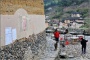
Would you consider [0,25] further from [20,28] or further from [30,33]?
[30,33]

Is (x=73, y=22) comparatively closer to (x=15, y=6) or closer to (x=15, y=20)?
(x=15, y=6)

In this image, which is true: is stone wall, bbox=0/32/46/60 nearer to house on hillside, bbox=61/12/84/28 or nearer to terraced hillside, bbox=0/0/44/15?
terraced hillside, bbox=0/0/44/15

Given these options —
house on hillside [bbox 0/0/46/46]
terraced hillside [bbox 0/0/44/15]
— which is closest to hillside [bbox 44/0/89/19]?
terraced hillside [bbox 0/0/44/15]

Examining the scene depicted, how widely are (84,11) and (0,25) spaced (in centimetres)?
9940

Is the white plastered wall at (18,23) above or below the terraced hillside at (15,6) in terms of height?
below

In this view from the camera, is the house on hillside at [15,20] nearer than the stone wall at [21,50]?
No

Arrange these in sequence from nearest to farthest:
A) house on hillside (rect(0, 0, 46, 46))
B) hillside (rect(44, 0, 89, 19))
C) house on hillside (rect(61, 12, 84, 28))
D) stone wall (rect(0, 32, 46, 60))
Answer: stone wall (rect(0, 32, 46, 60)), house on hillside (rect(0, 0, 46, 46)), house on hillside (rect(61, 12, 84, 28)), hillside (rect(44, 0, 89, 19))

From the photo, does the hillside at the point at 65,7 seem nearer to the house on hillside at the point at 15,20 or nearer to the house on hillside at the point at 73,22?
the house on hillside at the point at 73,22

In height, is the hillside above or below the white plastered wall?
above

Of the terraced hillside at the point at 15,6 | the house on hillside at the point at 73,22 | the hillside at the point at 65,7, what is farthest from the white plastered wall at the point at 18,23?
the hillside at the point at 65,7

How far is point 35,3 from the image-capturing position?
51.0 feet

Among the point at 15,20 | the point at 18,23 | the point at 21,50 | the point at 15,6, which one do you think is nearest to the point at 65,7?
the point at 21,50

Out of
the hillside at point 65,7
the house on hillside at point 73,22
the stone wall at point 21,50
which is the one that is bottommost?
the stone wall at point 21,50

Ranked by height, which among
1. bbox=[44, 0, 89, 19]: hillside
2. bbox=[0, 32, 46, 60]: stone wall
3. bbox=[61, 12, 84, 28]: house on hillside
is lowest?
bbox=[0, 32, 46, 60]: stone wall
